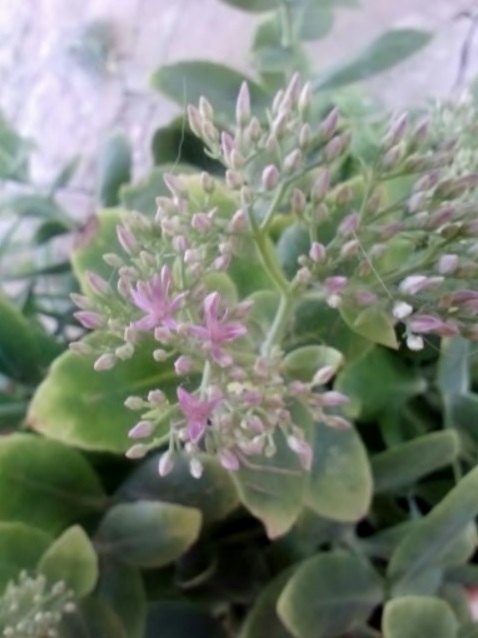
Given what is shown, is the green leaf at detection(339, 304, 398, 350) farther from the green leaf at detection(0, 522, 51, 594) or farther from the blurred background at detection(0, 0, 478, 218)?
the blurred background at detection(0, 0, 478, 218)

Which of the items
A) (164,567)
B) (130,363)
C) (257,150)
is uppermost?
(257,150)

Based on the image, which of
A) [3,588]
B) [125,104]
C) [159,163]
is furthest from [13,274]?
[125,104]

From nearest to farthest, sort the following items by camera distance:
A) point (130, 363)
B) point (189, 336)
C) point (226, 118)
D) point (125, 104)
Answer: point (189, 336) < point (130, 363) < point (226, 118) < point (125, 104)

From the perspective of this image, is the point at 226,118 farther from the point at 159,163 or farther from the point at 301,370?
the point at 301,370

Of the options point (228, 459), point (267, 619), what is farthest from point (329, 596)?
point (228, 459)

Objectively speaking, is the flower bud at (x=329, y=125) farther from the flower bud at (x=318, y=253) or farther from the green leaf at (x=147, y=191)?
the green leaf at (x=147, y=191)

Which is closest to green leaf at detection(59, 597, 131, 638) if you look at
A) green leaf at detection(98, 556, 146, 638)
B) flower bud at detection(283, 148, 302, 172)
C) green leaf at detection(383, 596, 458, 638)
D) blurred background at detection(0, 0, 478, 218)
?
green leaf at detection(98, 556, 146, 638)

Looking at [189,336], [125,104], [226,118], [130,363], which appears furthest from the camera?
[125,104]
